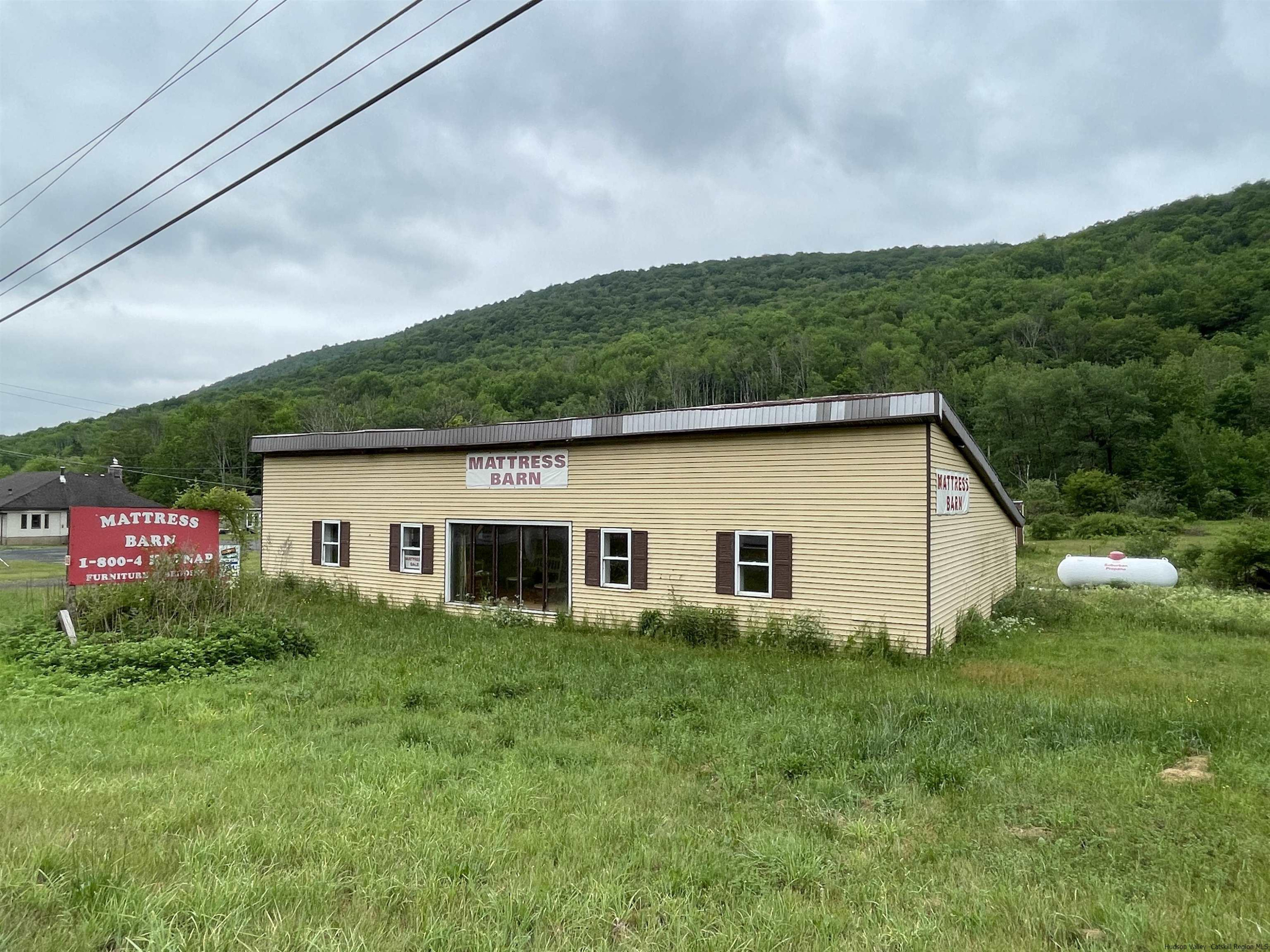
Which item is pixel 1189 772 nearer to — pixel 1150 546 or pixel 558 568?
pixel 558 568

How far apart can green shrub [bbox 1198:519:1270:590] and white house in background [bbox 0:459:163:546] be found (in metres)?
55.8

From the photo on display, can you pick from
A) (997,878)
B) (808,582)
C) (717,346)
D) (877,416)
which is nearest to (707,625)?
(808,582)

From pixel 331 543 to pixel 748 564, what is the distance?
1169 centimetres

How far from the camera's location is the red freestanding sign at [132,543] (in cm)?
1106

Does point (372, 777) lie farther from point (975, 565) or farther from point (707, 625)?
point (975, 565)

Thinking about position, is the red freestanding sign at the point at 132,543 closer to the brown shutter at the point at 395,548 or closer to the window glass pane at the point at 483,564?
the brown shutter at the point at 395,548

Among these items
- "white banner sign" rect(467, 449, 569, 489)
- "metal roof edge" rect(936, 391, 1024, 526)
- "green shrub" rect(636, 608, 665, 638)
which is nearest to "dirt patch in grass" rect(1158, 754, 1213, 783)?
"metal roof edge" rect(936, 391, 1024, 526)

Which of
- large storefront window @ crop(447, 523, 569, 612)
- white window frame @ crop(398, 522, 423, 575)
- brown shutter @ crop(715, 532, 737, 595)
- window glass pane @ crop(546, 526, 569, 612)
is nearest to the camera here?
brown shutter @ crop(715, 532, 737, 595)

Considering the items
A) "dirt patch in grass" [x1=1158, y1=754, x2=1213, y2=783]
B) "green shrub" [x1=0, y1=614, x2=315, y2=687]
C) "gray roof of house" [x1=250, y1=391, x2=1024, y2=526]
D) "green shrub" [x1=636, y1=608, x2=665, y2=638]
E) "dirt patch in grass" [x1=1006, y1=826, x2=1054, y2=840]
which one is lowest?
"green shrub" [x1=636, y1=608, x2=665, y2=638]

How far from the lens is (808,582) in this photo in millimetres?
12438

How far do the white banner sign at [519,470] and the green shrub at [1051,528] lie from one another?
32483 millimetres

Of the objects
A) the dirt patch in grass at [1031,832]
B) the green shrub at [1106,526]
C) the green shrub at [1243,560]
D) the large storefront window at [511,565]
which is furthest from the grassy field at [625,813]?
the green shrub at [1106,526]

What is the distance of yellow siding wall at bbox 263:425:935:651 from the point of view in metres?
11.7

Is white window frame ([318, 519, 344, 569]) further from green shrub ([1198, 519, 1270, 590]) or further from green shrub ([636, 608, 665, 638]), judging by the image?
green shrub ([1198, 519, 1270, 590])
